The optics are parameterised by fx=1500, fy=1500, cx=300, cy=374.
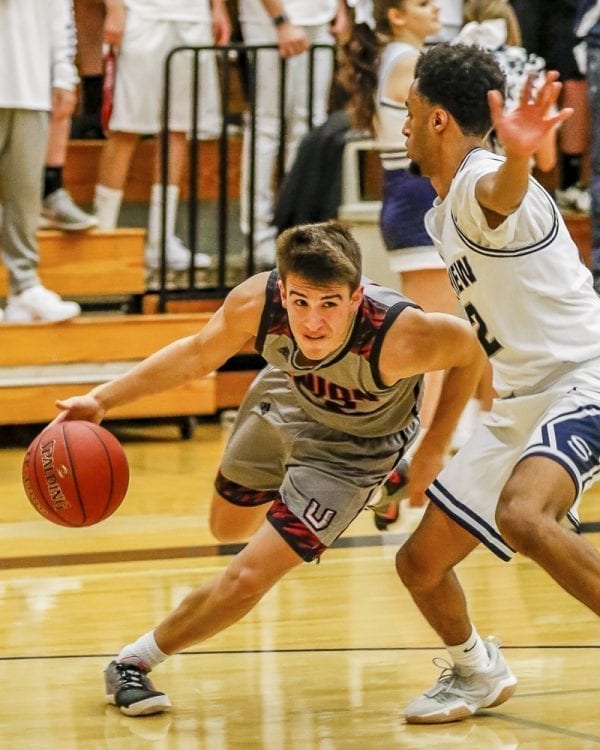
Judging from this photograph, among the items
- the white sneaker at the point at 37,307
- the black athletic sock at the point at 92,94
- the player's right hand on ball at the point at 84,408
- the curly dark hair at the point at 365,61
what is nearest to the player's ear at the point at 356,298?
the player's right hand on ball at the point at 84,408

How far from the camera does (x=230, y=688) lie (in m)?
3.76

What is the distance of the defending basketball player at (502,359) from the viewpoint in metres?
3.07

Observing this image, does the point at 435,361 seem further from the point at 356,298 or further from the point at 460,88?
the point at 460,88

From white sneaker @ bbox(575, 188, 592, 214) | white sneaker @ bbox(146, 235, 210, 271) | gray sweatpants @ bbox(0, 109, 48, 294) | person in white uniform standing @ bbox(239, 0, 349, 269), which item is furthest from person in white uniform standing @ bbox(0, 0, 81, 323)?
white sneaker @ bbox(575, 188, 592, 214)

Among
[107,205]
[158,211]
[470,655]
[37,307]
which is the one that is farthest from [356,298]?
[158,211]

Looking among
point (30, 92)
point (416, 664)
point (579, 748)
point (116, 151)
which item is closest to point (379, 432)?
point (416, 664)

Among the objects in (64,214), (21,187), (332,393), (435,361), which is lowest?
(64,214)

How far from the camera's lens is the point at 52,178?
22.0ft

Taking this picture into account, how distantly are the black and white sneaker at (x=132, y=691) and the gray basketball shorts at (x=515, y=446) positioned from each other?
820 mm

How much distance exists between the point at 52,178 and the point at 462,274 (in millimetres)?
3704

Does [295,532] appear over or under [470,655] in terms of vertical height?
over

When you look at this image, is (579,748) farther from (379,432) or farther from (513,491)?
(379,432)

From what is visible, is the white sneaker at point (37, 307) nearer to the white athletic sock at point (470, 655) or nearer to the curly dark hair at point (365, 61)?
the curly dark hair at point (365, 61)

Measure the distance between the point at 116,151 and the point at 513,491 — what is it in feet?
14.4
